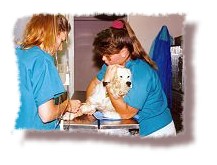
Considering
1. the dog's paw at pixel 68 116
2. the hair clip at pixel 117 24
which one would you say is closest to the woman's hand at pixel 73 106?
the dog's paw at pixel 68 116

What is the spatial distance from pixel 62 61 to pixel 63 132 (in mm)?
216

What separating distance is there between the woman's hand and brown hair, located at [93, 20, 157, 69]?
0.16 m

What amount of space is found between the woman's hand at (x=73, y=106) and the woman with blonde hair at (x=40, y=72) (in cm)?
8

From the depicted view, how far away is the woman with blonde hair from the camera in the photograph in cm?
65

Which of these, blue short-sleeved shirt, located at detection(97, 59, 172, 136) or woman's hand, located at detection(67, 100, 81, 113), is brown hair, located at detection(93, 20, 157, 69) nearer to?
blue short-sleeved shirt, located at detection(97, 59, 172, 136)

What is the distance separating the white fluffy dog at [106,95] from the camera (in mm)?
810

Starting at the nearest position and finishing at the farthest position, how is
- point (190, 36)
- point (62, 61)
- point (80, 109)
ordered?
point (190, 36) < point (62, 61) < point (80, 109)

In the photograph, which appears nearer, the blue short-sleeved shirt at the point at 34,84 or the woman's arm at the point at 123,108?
the blue short-sleeved shirt at the point at 34,84

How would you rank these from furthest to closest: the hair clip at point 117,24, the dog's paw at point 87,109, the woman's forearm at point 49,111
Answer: the dog's paw at point 87,109 → the hair clip at point 117,24 → the woman's forearm at point 49,111

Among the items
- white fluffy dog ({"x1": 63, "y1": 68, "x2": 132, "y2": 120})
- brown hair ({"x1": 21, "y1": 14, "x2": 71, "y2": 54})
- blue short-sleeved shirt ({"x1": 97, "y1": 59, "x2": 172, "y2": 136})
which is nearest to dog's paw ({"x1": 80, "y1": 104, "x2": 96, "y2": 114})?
white fluffy dog ({"x1": 63, "y1": 68, "x2": 132, "y2": 120})

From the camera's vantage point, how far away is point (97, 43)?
82 cm

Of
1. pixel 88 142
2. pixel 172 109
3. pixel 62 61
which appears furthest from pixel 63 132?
pixel 172 109

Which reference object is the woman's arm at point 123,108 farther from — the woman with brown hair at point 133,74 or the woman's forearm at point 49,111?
the woman's forearm at point 49,111

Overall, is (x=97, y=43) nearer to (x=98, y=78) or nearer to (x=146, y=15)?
(x=98, y=78)
